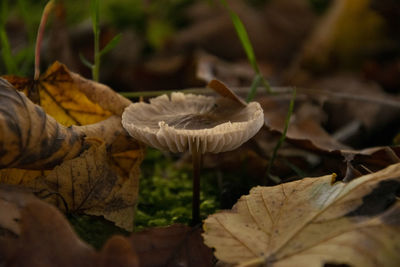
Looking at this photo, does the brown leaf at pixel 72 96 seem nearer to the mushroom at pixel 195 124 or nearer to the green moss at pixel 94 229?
the mushroom at pixel 195 124

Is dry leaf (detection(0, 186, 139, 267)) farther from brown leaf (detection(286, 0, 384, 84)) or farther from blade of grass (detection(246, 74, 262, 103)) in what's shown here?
brown leaf (detection(286, 0, 384, 84))

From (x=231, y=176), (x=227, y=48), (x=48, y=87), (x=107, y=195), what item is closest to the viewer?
(x=107, y=195)

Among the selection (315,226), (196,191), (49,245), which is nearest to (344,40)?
(196,191)

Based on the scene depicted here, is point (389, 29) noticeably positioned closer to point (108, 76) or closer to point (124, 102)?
point (108, 76)

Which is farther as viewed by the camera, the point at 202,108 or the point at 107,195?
the point at 202,108

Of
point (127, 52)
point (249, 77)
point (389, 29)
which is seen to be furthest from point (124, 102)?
point (389, 29)

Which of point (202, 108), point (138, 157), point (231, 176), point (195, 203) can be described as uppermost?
point (202, 108)

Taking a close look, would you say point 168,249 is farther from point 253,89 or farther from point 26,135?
point 253,89
